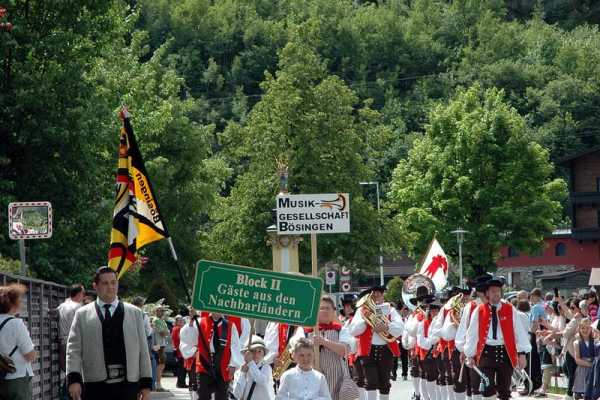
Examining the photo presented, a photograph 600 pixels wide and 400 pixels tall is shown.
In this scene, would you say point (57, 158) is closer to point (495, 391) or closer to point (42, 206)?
point (42, 206)

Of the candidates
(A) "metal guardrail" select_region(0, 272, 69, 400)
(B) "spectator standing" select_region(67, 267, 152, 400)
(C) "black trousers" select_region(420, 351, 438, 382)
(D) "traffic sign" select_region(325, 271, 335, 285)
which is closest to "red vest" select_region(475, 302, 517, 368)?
(C) "black trousers" select_region(420, 351, 438, 382)

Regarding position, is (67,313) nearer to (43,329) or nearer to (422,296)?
(43,329)

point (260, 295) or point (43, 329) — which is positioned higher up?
point (260, 295)

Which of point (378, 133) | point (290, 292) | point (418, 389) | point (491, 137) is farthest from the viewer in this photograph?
point (491, 137)

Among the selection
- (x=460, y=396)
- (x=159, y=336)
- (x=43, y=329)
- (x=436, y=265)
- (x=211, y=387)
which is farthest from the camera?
(x=436, y=265)

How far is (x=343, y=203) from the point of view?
45.6ft

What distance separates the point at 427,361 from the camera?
2281 cm

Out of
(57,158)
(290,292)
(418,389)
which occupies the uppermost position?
(57,158)

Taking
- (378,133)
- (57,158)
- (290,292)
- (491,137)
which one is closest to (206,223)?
(491,137)

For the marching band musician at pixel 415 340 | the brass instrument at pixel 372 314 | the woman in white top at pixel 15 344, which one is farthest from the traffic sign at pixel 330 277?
the woman in white top at pixel 15 344

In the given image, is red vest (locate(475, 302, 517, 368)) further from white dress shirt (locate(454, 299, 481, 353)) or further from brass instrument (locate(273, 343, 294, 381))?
brass instrument (locate(273, 343, 294, 381))

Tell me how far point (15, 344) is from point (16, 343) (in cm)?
1

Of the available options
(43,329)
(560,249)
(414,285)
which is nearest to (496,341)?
(43,329)

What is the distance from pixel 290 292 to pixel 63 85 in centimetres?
1824
